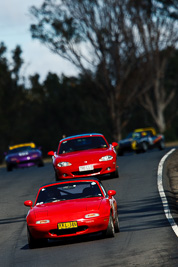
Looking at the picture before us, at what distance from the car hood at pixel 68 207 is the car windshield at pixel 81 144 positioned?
419 inches

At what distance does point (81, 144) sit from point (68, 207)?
11.4m

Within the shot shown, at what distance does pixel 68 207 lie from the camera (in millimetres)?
12039

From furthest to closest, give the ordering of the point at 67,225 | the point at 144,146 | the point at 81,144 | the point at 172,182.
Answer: the point at 144,146, the point at 81,144, the point at 172,182, the point at 67,225

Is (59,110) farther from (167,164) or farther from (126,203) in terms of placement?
(126,203)

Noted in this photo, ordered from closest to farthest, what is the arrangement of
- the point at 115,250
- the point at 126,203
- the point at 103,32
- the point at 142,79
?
1. the point at 115,250
2. the point at 126,203
3. the point at 103,32
4. the point at 142,79

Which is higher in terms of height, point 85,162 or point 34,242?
point 85,162

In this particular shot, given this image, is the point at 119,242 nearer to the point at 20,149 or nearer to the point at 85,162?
the point at 85,162

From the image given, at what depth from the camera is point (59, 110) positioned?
88500mm

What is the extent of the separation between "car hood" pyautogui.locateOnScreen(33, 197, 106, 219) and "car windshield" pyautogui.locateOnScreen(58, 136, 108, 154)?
10653 millimetres

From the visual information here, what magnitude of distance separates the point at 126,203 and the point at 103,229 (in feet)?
18.2

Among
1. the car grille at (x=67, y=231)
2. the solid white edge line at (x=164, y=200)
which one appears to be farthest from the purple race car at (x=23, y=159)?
the car grille at (x=67, y=231)

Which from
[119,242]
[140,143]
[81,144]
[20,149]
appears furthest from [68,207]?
[140,143]

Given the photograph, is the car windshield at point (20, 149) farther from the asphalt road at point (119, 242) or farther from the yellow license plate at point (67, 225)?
the yellow license plate at point (67, 225)

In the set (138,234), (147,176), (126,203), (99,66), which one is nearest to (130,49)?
(99,66)
